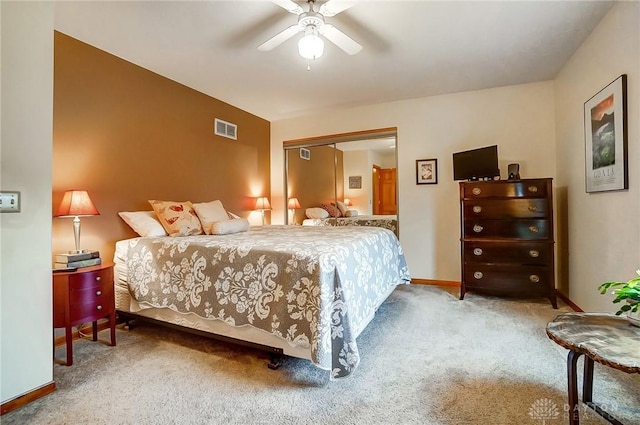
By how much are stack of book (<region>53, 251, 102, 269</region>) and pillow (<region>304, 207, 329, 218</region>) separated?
2864mm

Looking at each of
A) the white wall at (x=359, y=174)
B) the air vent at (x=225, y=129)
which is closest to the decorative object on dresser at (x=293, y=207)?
the white wall at (x=359, y=174)

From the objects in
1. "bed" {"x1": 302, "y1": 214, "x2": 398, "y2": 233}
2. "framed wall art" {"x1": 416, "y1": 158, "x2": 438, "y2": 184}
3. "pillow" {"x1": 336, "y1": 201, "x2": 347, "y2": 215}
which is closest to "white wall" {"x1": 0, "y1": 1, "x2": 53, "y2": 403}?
"bed" {"x1": 302, "y1": 214, "x2": 398, "y2": 233}

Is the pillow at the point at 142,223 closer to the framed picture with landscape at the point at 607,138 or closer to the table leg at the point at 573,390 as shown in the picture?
the table leg at the point at 573,390

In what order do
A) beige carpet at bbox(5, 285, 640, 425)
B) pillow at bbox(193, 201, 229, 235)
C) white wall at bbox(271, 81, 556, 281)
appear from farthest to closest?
white wall at bbox(271, 81, 556, 281), pillow at bbox(193, 201, 229, 235), beige carpet at bbox(5, 285, 640, 425)

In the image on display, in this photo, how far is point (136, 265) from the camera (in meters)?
2.48

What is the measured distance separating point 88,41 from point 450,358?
3.75m

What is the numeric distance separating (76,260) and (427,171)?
12.5 ft

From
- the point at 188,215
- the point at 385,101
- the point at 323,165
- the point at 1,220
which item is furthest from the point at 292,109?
the point at 1,220

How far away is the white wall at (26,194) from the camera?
5.09ft

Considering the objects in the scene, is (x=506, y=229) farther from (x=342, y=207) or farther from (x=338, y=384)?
(x=338, y=384)

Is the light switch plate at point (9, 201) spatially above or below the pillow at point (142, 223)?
above

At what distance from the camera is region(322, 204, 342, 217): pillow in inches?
181

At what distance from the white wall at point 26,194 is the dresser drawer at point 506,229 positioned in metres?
3.58

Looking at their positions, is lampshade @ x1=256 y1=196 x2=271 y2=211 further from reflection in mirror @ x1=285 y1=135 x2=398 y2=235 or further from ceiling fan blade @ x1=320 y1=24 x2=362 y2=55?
ceiling fan blade @ x1=320 y1=24 x2=362 y2=55
